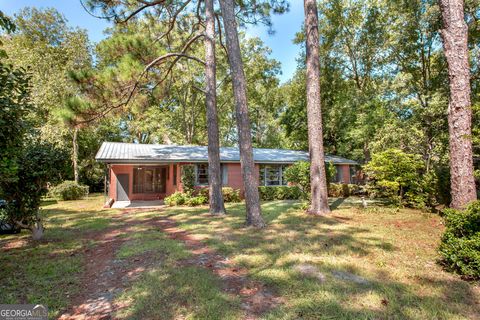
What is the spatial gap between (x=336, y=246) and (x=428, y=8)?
1651 cm

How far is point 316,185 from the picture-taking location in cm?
973

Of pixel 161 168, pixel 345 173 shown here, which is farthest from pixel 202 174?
pixel 345 173

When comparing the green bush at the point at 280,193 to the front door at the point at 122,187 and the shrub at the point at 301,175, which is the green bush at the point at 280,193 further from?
the front door at the point at 122,187

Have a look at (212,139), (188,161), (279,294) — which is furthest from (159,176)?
(279,294)

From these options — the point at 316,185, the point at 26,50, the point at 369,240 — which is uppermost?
the point at 26,50

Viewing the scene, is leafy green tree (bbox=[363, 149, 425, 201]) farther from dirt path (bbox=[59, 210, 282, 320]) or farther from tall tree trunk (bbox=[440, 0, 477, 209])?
dirt path (bbox=[59, 210, 282, 320])

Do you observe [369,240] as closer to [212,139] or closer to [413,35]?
[212,139]

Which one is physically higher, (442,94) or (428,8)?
(428,8)

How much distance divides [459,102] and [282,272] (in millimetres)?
5968

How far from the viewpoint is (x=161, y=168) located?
18.5m

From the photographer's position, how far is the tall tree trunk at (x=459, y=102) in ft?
20.6

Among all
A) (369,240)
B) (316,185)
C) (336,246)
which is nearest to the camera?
(336,246)

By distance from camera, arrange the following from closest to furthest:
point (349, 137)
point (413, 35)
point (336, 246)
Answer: point (336, 246), point (413, 35), point (349, 137)

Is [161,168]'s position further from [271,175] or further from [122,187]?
[271,175]
